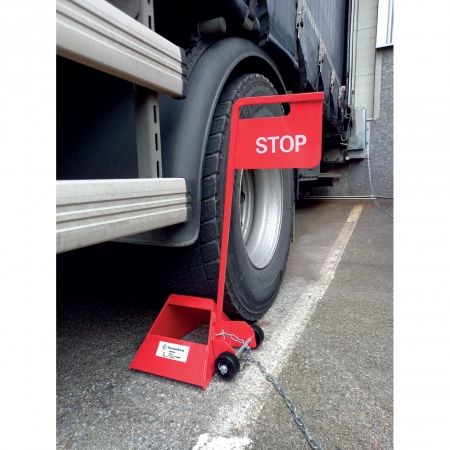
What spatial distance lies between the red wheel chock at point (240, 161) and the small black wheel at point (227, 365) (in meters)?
0.04

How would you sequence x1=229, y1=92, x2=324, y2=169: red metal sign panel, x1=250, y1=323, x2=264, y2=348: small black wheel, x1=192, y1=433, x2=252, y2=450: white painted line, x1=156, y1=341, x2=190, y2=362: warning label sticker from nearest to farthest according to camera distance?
x1=192, y1=433, x2=252, y2=450: white painted line
x1=229, y1=92, x2=324, y2=169: red metal sign panel
x1=156, y1=341, x2=190, y2=362: warning label sticker
x1=250, y1=323, x2=264, y2=348: small black wheel

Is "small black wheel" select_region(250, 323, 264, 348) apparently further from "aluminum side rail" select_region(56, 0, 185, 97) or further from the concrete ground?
"aluminum side rail" select_region(56, 0, 185, 97)

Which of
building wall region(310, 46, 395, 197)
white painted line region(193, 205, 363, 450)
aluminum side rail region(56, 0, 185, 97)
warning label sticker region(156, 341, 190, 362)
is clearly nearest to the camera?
aluminum side rail region(56, 0, 185, 97)

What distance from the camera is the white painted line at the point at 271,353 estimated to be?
1191 millimetres

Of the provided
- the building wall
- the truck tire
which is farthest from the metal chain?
the building wall

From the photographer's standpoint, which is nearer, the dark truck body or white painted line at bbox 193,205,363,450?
white painted line at bbox 193,205,363,450

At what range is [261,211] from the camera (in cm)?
221

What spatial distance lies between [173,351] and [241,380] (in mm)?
291

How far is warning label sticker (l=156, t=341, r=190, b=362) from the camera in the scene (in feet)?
4.59

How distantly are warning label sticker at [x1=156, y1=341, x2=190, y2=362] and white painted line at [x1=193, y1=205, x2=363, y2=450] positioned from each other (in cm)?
16

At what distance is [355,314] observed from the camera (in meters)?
1.98

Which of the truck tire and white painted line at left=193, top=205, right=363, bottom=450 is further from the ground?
the truck tire

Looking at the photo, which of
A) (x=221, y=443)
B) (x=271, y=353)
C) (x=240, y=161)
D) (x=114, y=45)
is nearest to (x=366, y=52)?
(x=240, y=161)

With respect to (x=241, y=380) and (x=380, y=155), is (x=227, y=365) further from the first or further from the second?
(x=380, y=155)
